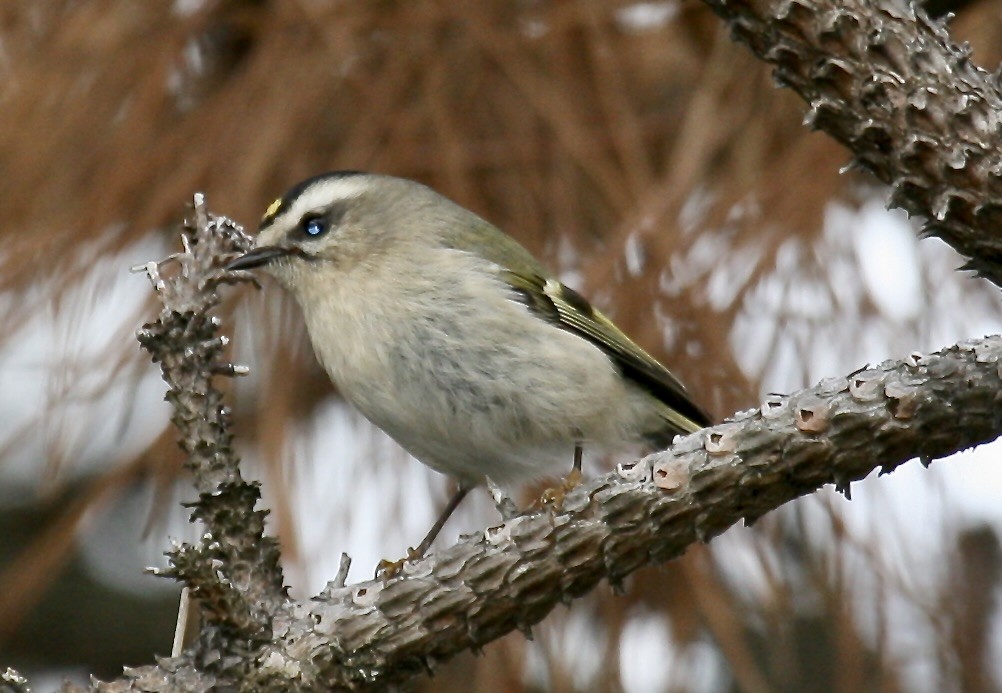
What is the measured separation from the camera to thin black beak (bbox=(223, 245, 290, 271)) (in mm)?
2053

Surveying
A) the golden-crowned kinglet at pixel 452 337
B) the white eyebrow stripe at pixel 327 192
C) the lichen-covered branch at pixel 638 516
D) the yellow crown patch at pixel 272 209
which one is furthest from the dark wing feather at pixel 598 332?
the lichen-covered branch at pixel 638 516

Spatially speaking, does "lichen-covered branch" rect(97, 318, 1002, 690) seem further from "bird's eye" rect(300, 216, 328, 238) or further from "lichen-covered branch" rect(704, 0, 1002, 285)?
"bird's eye" rect(300, 216, 328, 238)

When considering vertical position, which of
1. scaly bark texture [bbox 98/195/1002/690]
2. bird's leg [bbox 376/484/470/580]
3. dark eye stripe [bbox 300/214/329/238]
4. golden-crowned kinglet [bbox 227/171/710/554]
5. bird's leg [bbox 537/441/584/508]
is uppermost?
dark eye stripe [bbox 300/214/329/238]

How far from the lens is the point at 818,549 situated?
193cm

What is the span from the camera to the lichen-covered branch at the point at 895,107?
142 centimetres

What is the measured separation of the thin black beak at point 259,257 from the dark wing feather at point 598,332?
1.18ft

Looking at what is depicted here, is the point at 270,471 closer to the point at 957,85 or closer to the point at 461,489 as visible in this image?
the point at 461,489

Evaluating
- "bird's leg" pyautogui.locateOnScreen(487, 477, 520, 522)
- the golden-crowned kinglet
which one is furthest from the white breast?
"bird's leg" pyautogui.locateOnScreen(487, 477, 520, 522)

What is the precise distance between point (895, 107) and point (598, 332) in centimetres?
77

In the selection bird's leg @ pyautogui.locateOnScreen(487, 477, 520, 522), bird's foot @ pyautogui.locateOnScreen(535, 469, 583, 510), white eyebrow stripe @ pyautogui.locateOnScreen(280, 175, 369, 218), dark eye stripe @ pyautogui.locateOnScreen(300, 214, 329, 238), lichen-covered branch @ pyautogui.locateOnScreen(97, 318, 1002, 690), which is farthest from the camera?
dark eye stripe @ pyautogui.locateOnScreen(300, 214, 329, 238)

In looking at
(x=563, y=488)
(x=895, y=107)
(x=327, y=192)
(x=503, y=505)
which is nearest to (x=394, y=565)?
(x=563, y=488)

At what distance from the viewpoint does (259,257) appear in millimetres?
2092

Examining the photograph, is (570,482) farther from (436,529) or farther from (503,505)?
(503,505)

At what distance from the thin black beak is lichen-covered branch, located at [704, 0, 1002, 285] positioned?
90 centimetres
